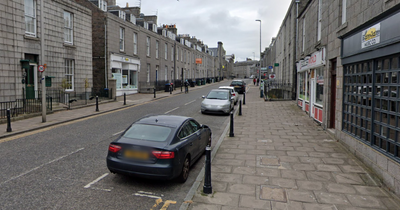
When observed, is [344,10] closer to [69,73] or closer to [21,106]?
[21,106]

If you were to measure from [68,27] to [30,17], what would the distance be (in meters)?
4.27

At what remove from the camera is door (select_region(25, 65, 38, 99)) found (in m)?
17.1

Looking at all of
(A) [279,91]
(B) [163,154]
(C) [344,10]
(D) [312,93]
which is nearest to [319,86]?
(D) [312,93]

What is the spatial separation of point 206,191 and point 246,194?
0.78 m

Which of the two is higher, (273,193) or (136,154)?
(136,154)

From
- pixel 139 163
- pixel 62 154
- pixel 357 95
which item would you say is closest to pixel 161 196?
pixel 139 163

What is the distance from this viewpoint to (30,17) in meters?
17.0

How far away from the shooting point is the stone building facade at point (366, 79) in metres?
5.63

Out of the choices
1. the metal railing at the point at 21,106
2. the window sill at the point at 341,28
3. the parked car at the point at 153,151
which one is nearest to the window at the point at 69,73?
the metal railing at the point at 21,106

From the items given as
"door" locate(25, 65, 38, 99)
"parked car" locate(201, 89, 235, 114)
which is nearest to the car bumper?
"parked car" locate(201, 89, 235, 114)

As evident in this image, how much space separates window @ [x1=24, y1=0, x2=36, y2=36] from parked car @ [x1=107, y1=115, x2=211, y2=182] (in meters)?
14.6

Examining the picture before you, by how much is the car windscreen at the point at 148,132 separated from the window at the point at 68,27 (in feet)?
58.7

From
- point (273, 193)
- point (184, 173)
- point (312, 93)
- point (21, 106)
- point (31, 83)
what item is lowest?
point (273, 193)

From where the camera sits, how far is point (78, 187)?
5688 mm
